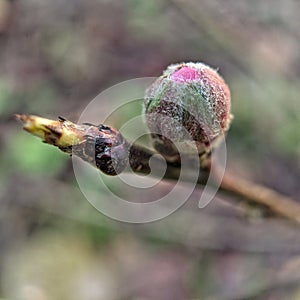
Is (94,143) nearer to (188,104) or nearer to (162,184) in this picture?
(188,104)

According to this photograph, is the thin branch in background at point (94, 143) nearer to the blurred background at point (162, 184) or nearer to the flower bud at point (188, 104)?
the flower bud at point (188, 104)

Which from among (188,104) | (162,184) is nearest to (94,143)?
(188,104)

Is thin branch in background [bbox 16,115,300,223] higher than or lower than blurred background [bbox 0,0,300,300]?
lower

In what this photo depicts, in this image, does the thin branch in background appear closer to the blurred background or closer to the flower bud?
the flower bud

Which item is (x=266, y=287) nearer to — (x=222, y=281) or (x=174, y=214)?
(x=222, y=281)

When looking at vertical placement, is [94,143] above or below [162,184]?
below

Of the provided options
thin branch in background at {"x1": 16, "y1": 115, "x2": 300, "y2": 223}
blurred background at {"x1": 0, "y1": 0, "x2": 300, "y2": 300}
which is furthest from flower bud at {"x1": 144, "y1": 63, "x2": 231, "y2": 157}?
blurred background at {"x1": 0, "y1": 0, "x2": 300, "y2": 300}

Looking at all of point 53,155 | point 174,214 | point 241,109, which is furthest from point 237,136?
point 53,155
